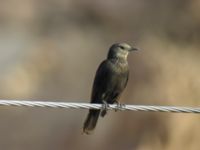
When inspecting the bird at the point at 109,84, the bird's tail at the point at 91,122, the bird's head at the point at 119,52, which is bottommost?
the bird's tail at the point at 91,122

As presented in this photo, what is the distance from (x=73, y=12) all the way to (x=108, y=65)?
16.0 feet

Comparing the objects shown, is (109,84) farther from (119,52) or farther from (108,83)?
(119,52)

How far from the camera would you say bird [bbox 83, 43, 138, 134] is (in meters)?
6.12

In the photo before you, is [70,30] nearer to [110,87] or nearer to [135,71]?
[135,71]

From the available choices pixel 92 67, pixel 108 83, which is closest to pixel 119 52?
pixel 108 83

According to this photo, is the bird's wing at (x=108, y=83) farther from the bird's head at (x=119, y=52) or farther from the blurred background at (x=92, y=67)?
the blurred background at (x=92, y=67)

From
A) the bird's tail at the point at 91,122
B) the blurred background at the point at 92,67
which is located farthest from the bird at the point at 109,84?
the blurred background at the point at 92,67

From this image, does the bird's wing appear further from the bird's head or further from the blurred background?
the blurred background

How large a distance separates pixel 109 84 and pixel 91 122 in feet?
0.90

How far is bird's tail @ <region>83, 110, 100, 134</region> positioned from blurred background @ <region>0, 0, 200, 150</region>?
12.3 ft

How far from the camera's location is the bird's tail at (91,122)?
609 cm

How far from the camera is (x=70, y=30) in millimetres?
10945

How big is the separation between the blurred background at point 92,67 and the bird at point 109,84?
3715 mm

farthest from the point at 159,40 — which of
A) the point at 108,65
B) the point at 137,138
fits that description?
the point at 108,65
